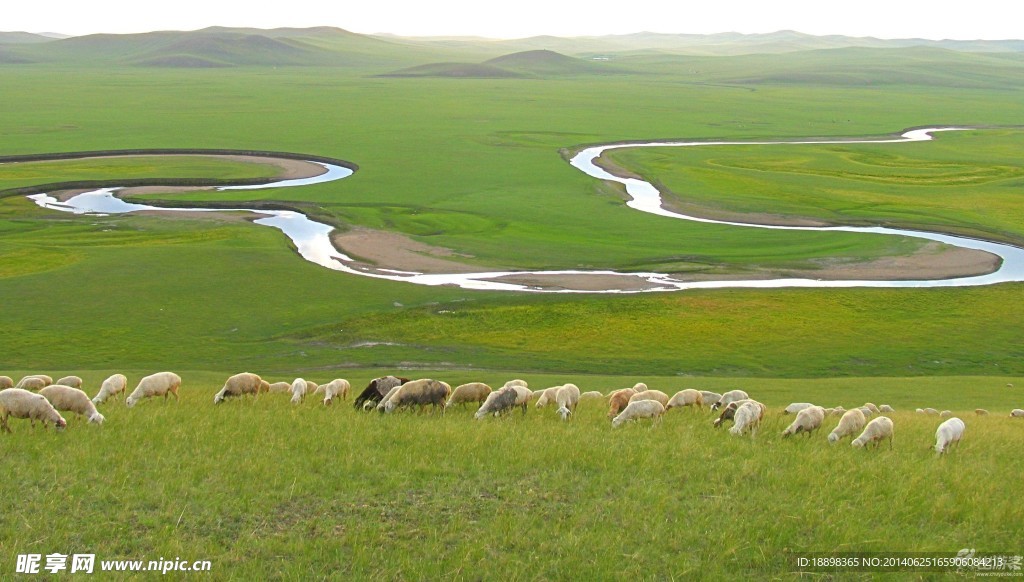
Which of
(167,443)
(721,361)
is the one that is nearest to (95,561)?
(167,443)

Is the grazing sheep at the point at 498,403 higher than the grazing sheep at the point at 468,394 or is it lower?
higher

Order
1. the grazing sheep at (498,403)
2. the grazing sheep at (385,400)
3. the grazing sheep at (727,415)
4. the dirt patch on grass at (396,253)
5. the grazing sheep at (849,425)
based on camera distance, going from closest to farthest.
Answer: the grazing sheep at (849,425) → the grazing sheep at (727,415) → the grazing sheep at (498,403) → the grazing sheep at (385,400) → the dirt patch on grass at (396,253)

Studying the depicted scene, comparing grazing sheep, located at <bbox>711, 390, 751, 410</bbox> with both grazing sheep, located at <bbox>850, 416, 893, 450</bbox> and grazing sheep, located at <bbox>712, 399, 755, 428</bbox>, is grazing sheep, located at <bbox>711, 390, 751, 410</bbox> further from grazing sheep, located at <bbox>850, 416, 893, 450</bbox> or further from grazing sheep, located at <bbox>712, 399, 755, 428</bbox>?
grazing sheep, located at <bbox>850, 416, 893, 450</bbox>

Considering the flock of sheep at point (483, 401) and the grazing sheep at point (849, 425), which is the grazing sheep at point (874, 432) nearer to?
the flock of sheep at point (483, 401)

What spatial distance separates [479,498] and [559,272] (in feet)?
106

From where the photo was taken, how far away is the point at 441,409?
18.0 metres

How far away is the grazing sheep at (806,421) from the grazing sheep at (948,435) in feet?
6.26

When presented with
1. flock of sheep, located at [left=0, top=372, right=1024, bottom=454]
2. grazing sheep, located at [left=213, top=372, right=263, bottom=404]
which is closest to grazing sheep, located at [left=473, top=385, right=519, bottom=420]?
flock of sheep, located at [left=0, top=372, right=1024, bottom=454]

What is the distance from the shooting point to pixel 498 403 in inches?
687

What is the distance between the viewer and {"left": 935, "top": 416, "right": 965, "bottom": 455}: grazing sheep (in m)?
15.1

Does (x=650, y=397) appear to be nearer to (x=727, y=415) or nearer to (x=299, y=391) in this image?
(x=727, y=415)

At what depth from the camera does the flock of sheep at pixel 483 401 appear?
15156mm

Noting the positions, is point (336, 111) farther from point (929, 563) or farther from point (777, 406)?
point (929, 563)

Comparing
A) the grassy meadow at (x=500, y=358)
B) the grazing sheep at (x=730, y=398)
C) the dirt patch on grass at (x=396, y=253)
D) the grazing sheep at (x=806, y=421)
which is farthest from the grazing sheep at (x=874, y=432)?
the dirt patch on grass at (x=396, y=253)
